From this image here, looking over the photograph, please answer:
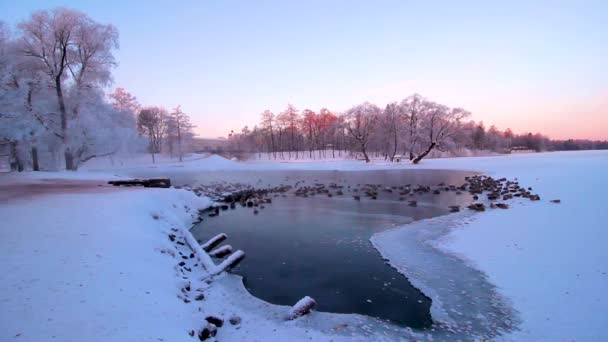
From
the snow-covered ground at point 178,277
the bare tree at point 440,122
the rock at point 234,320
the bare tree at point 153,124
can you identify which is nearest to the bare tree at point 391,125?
the bare tree at point 440,122

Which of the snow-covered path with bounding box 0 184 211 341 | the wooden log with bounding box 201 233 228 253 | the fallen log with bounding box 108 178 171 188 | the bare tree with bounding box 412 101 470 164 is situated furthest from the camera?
the bare tree with bounding box 412 101 470 164

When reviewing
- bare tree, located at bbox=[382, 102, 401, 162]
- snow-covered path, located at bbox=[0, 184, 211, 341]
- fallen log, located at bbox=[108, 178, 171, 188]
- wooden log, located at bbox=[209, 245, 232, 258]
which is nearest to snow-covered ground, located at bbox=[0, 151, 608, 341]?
snow-covered path, located at bbox=[0, 184, 211, 341]

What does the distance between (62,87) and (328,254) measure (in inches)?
1001

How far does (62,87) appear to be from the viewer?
74.5ft

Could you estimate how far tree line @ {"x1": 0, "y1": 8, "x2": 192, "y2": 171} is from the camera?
19.5 m

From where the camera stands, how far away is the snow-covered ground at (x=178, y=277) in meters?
3.94

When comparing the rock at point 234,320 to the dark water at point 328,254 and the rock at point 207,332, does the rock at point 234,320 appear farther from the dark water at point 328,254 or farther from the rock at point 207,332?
the dark water at point 328,254

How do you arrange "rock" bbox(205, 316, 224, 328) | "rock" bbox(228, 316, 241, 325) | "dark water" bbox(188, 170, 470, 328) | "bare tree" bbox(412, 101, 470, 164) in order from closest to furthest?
"rock" bbox(205, 316, 224, 328), "rock" bbox(228, 316, 241, 325), "dark water" bbox(188, 170, 470, 328), "bare tree" bbox(412, 101, 470, 164)

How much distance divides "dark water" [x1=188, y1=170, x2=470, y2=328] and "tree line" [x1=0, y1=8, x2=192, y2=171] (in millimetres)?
14505

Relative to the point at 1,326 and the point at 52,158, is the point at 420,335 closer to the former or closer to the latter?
the point at 1,326

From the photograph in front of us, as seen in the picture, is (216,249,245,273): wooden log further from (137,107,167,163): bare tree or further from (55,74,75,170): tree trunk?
(137,107,167,163): bare tree

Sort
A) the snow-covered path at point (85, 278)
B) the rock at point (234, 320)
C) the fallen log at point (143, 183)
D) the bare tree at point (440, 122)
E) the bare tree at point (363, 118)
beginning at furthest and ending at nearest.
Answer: the bare tree at point (363, 118)
the bare tree at point (440, 122)
the fallen log at point (143, 183)
the rock at point (234, 320)
the snow-covered path at point (85, 278)

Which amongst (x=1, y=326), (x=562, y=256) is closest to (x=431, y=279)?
(x=562, y=256)

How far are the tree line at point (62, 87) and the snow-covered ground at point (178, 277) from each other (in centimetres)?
1375
